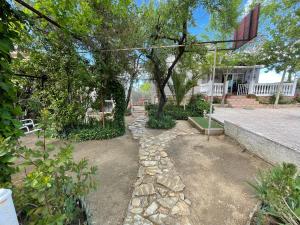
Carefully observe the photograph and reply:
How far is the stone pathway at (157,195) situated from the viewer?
6.91ft

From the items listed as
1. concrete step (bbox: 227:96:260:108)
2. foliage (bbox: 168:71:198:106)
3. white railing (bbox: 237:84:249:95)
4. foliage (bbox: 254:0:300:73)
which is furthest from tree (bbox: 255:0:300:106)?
foliage (bbox: 168:71:198:106)

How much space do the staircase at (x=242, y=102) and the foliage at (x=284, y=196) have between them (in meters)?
11.1

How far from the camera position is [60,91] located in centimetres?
488

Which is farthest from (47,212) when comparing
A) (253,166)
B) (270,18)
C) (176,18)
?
(270,18)

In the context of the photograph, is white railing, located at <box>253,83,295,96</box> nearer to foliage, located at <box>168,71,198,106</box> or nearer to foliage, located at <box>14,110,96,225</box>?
foliage, located at <box>168,71,198,106</box>

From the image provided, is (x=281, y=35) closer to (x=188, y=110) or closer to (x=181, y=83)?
(x=181, y=83)

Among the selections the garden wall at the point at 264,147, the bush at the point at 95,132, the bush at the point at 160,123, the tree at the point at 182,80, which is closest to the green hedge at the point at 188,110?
the tree at the point at 182,80

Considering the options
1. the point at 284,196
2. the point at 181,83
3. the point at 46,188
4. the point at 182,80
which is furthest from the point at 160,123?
the point at 46,188

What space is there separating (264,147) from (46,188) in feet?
15.0

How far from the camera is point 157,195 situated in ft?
8.46

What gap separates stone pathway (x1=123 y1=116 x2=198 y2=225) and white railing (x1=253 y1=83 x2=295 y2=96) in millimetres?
13019

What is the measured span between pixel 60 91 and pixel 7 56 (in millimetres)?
3992

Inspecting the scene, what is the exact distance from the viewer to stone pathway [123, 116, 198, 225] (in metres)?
2.11

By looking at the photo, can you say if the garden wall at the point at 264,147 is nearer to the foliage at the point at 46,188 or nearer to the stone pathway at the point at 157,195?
the stone pathway at the point at 157,195
